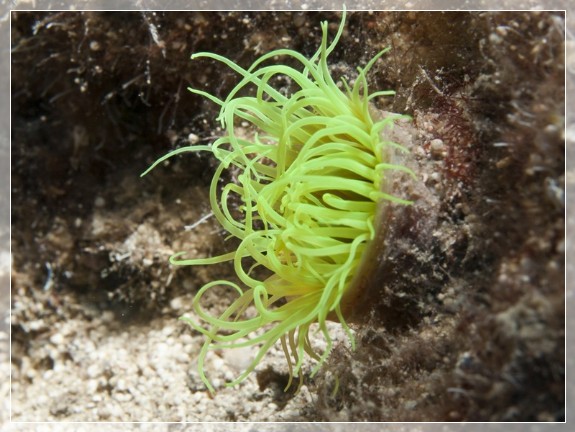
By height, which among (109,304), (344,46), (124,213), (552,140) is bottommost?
(109,304)

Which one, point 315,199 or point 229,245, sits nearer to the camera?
point 315,199

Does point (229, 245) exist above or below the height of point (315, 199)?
below

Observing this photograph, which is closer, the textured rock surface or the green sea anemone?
the textured rock surface

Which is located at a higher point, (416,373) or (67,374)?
(416,373)

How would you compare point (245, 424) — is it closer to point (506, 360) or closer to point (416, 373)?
point (416, 373)

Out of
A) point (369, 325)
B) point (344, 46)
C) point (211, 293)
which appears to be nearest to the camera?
point (369, 325)

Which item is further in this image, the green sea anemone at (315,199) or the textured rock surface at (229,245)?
the green sea anemone at (315,199)

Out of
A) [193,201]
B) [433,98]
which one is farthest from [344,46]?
[193,201]

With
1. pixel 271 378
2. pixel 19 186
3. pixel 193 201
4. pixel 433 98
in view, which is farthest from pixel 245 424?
pixel 19 186

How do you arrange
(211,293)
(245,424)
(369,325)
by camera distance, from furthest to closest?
(211,293), (245,424), (369,325)

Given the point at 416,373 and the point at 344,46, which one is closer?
the point at 416,373
